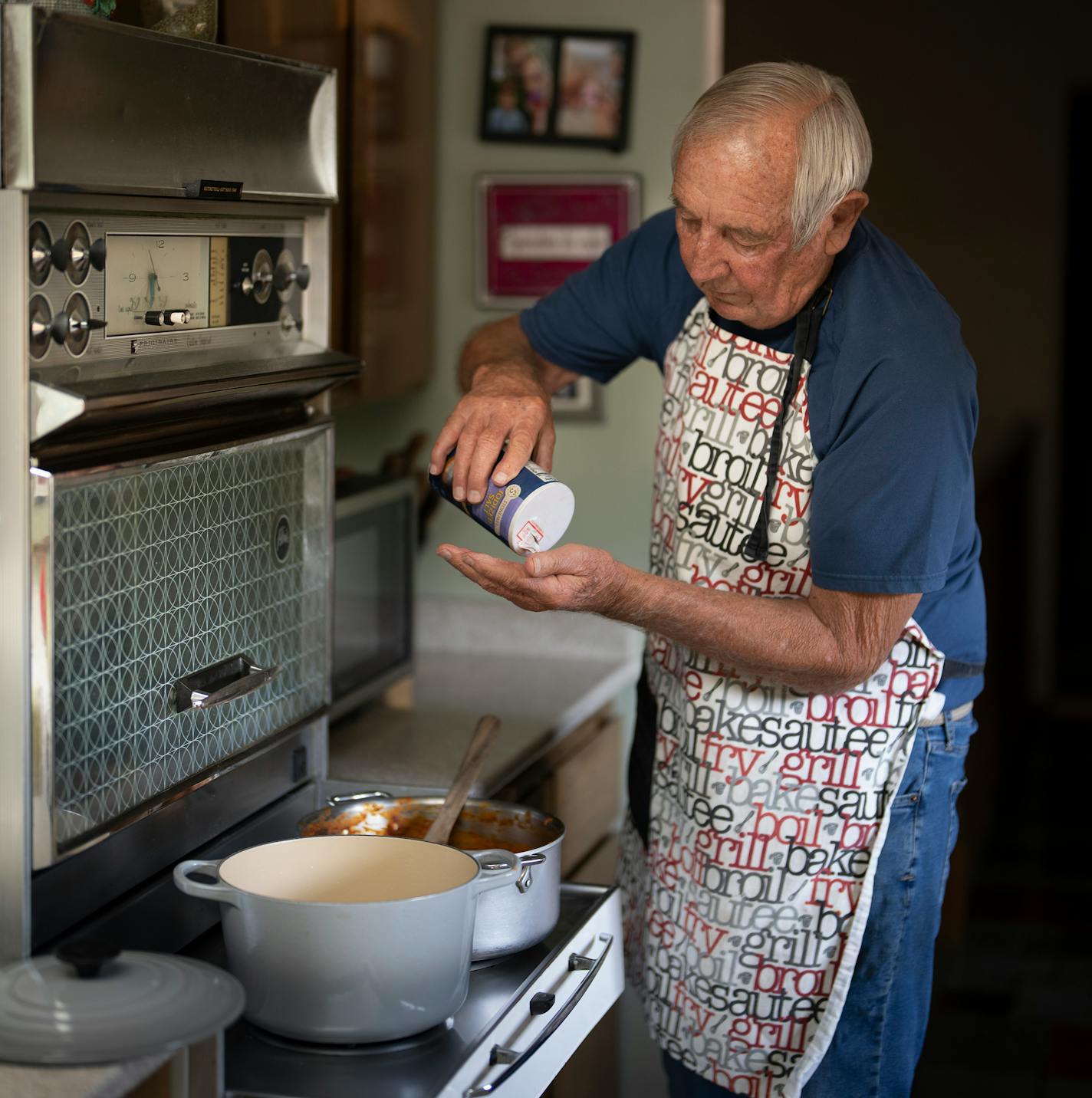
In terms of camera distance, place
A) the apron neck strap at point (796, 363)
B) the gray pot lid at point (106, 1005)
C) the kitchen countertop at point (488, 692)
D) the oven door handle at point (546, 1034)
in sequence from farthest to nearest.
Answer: the kitchen countertop at point (488, 692) < the apron neck strap at point (796, 363) < the oven door handle at point (546, 1034) < the gray pot lid at point (106, 1005)

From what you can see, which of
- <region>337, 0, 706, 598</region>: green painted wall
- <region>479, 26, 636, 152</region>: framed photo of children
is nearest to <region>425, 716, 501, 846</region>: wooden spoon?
<region>337, 0, 706, 598</region>: green painted wall

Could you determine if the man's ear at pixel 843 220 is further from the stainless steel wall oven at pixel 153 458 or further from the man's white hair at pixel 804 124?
the stainless steel wall oven at pixel 153 458

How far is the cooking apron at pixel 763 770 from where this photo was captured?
1.52 m

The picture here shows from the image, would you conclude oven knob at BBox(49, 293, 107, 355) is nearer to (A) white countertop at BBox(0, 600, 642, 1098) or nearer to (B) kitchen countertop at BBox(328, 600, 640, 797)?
(A) white countertop at BBox(0, 600, 642, 1098)

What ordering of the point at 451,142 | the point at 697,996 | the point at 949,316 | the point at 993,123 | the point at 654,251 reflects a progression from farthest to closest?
the point at 993,123 < the point at 451,142 < the point at 654,251 < the point at 697,996 < the point at 949,316

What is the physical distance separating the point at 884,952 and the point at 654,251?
0.81 meters

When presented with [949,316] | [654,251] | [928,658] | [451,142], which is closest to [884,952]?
[928,658]

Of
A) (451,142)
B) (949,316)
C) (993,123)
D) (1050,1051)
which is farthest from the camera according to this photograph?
(993,123)

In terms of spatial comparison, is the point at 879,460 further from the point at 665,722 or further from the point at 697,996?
the point at 697,996

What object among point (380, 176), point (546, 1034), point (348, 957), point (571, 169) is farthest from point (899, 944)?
point (571, 169)

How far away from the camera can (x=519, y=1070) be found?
1155 mm

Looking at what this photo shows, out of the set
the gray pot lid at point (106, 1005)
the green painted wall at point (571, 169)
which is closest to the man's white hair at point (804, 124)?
the gray pot lid at point (106, 1005)

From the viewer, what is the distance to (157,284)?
1.20 m

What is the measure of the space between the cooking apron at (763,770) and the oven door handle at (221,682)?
0.46m
